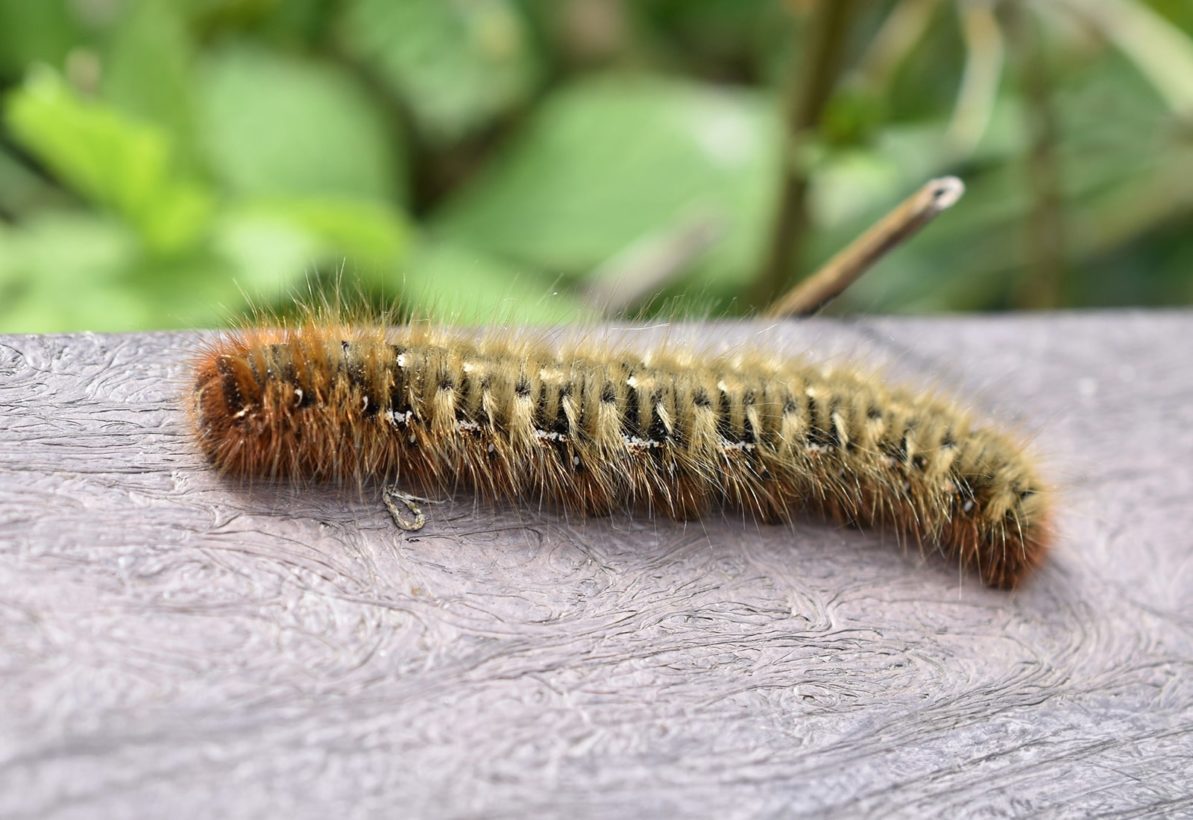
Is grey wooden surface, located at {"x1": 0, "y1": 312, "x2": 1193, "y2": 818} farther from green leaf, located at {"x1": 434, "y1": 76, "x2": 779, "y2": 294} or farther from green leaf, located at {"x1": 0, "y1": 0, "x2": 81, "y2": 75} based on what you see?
green leaf, located at {"x1": 0, "y1": 0, "x2": 81, "y2": 75}

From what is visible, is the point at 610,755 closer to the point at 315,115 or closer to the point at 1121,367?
the point at 1121,367

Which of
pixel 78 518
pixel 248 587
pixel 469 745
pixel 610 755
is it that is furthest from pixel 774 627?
pixel 78 518

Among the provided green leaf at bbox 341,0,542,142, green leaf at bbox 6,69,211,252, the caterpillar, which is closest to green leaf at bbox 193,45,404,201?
green leaf at bbox 341,0,542,142

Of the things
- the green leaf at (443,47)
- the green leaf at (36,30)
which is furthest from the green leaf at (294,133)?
the green leaf at (36,30)

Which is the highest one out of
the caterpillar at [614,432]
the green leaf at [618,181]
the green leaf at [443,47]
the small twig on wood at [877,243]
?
the green leaf at [443,47]

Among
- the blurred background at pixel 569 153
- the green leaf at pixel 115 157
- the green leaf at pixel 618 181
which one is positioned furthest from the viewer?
the green leaf at pixel 618 181

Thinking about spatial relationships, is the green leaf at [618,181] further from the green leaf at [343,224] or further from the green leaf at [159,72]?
the green leaf at [159,72]
